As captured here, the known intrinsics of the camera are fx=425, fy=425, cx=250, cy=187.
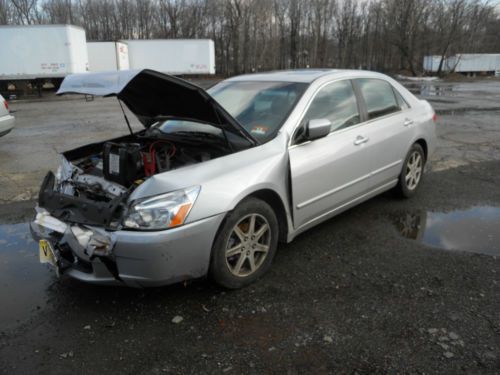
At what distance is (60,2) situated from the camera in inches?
2149

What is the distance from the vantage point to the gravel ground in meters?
2.47

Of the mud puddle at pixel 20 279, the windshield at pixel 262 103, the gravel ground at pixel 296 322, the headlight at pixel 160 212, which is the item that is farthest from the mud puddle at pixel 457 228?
the mud puddle at pixel 20 279

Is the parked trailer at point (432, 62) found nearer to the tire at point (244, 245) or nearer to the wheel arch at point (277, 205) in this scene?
the wheel arch at point (277, 205)

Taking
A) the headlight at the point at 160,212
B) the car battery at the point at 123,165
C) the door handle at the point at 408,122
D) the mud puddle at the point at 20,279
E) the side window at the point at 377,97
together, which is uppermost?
the side window at the point at 377,97

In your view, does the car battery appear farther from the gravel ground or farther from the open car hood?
the gravel ground

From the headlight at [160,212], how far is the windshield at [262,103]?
40.8 inches

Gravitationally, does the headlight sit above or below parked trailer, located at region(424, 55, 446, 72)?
below

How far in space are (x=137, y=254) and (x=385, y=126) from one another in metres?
3.04

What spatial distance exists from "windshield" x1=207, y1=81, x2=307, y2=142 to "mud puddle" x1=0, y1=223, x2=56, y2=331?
2.10 metres

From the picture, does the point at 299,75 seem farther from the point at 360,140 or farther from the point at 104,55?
the point at 104,55

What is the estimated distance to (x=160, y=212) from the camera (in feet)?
8.90

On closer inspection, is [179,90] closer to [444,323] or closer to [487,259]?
[444,323]

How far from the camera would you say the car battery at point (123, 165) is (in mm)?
3271

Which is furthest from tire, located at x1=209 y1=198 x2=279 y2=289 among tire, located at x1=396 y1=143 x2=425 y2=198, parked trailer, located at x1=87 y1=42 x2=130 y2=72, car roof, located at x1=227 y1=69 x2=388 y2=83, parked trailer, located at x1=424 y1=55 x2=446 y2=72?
parked trailer, located at x1=424 y1=55 x2=446 y2=72
